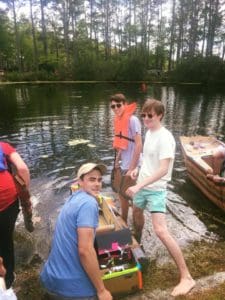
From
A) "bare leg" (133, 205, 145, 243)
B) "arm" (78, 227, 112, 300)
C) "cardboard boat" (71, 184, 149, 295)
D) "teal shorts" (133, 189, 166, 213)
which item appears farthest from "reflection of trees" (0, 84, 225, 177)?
"arm" (78, 227, 112, 300)

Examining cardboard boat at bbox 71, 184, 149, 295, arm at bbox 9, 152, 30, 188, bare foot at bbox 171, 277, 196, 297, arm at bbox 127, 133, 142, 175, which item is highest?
arm at bbox 9, 152, 30, 188

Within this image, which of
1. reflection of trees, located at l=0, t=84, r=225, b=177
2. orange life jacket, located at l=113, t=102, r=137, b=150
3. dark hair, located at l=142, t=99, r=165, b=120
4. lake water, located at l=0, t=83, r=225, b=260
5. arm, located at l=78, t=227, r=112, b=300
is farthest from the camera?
reflection of trees, located at l=0, t=84, r=225, b=177

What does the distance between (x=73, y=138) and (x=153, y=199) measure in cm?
934

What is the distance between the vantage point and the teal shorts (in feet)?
13.3

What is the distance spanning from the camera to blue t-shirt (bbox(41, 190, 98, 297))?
9.26ft

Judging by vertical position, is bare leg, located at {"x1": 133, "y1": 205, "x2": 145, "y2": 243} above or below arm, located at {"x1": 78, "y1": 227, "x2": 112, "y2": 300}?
below

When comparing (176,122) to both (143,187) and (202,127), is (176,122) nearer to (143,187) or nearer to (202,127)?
(202,127)

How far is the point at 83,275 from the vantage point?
117 inches

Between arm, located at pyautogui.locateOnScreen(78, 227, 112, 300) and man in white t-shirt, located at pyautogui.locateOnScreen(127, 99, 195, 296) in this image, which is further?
man in white t-shirt, located at pyautogui.locateOnScreen(127, 99, 195, 296)

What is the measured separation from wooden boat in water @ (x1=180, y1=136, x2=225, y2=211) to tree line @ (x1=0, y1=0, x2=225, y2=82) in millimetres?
36772

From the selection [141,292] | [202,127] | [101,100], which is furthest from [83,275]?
[101,100]

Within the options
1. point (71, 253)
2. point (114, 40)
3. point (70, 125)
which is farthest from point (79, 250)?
point (114, 40)

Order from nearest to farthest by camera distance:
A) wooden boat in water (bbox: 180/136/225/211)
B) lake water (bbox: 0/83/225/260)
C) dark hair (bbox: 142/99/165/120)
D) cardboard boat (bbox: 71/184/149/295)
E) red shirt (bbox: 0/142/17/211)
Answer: red shirt (bbox: 0/142/17/211) → cardboard boat (bbox: 71/184/149/295) → dark hair (bbox: 142/99/165/120) → wooden boat in water (bbox: 180/136/225/211) → lake water (bbox: 0/83/225/260)

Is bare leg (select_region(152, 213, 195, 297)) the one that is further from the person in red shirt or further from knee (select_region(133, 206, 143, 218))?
the person in red shirt
